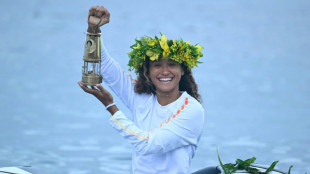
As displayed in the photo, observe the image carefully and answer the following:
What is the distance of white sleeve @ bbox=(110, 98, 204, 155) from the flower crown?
11.4 inches

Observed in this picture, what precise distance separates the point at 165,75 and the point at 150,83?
15 centimetres

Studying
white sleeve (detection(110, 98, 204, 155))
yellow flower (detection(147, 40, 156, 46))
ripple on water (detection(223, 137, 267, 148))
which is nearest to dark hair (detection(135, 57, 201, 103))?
yellow flower (detection(147, 40, 156, 46))

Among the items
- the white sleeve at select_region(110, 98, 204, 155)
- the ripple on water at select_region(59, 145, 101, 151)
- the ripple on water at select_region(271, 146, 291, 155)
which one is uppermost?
the ripple on water at select_region(59, 145, 101, 151)

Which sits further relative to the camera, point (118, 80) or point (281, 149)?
point (281, 149)

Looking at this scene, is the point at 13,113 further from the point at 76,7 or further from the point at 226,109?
Answer: the point at 76,7

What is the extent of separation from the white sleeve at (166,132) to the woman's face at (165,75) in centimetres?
16

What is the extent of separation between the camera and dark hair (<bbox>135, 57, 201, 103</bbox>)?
4.09m

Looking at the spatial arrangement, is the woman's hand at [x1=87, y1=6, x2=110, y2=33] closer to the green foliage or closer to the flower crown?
the flower crown

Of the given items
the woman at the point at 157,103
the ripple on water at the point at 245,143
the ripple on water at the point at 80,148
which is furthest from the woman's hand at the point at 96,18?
the ripple on water at the point at 245,143

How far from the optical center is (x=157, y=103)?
4.05 m

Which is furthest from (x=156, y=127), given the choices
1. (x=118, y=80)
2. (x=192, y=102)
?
(x=118, y=80)

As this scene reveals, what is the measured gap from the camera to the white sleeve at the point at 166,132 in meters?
3.76

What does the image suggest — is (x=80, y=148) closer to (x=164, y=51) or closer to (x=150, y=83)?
(x=150, y=83)

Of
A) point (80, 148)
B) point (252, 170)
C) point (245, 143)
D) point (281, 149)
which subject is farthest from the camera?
point (245, 143)
